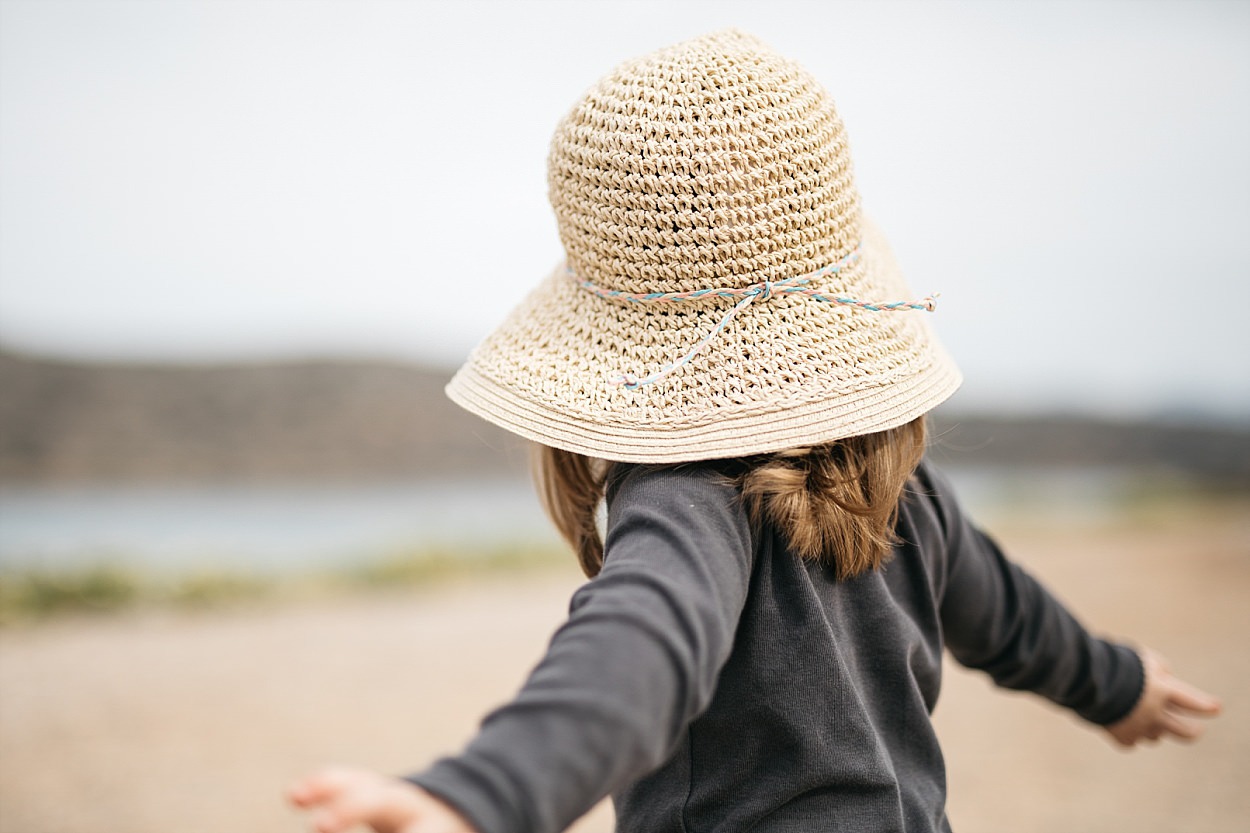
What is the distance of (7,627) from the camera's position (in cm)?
278

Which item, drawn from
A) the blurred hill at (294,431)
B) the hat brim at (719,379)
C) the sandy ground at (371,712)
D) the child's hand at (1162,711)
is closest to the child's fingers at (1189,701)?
the child's hand at (1162,711)

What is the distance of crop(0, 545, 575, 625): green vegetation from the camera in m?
2.93

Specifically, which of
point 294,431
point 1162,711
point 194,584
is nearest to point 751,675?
point 1162,711

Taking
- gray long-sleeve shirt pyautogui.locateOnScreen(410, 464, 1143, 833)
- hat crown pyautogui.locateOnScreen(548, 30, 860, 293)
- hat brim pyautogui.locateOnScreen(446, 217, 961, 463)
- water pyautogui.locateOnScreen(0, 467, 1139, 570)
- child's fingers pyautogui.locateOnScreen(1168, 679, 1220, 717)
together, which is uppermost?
hat crown pyautogui.locateOnScreen(548, 30, 860, 293)

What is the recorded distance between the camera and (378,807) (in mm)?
524

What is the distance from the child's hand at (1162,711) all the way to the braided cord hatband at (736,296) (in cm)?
60

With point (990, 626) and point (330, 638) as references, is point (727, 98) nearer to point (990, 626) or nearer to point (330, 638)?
point (990, 626)

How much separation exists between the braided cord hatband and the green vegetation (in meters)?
2.56

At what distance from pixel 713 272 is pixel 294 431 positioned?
3866 mm

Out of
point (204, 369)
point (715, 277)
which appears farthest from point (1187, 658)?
point (204, 369)

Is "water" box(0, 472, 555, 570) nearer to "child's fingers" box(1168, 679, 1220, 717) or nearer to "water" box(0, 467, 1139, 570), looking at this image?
"water" box(0, 467, 1139, 570)

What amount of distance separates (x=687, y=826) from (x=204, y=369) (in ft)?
13.5

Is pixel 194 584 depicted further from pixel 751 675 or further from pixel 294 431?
pixel 751 675

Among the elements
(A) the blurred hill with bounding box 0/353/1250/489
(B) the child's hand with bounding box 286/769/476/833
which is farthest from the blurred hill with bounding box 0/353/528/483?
(B) the child's hand with bounding box 286/769/476/833
